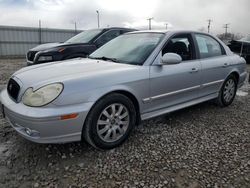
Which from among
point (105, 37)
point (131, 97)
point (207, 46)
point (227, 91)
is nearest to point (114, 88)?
point (131, 97)

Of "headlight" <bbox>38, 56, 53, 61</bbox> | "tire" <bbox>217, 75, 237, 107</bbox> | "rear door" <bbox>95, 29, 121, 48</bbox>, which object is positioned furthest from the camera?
"rear door" <bbox>95, 29, 121, 48</bbox>

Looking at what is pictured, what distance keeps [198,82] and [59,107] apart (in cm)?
232

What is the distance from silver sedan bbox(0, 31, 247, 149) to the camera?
2.20m

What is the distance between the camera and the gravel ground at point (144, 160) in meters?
2.10

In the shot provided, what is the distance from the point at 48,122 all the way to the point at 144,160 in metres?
1.12

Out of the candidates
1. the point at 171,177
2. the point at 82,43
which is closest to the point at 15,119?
the point at 171,177

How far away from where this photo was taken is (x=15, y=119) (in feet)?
7.50

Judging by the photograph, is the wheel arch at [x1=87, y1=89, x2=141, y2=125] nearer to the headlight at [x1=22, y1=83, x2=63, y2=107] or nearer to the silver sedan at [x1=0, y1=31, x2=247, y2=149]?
the silver sedan at [x1=0, y1=31, x2=247, y2=149]

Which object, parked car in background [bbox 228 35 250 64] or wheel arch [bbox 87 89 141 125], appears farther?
parked car in background [bbox 228 35 250 64]

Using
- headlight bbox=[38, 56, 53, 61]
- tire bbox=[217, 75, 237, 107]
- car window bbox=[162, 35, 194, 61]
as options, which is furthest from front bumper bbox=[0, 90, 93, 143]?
headlight bbox=[38, 56, 53, 61]

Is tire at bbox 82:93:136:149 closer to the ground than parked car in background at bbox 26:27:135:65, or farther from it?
closer to the ground

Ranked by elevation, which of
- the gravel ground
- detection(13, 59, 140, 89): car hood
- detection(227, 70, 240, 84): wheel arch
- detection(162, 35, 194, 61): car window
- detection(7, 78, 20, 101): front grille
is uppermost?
detection(162, 35, 194, 61): car window

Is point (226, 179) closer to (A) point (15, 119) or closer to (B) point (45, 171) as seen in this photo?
(B) point (45, 171)

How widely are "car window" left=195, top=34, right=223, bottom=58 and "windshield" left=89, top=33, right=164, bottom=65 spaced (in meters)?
0.86
